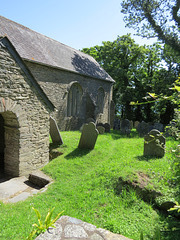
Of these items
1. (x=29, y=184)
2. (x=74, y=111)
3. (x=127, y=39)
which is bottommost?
(x=29, y=184)

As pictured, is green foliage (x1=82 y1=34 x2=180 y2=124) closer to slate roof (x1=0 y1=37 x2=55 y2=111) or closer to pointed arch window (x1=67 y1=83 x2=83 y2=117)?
pointed arch window (x1=67 y1=83 x2=83 y2=117)

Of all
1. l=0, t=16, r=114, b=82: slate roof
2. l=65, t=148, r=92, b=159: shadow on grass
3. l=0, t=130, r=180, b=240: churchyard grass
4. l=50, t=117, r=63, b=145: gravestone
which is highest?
l=0, t=16, r=114, b=82: slate roof

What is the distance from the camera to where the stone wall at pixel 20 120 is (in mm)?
5445

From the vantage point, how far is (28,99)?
6254 mm

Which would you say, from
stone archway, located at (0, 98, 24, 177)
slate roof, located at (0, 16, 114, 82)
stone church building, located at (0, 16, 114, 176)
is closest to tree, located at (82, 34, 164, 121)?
stone church building, located at (0, 16, 114, 176)

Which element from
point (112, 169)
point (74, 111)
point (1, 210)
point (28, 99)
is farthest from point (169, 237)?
point (74, 111)

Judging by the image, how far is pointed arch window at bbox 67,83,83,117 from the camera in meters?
15.1

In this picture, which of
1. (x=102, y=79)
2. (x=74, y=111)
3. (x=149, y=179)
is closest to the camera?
(x=149, y=179)

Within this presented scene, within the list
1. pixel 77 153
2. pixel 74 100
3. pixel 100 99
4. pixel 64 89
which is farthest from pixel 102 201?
pixel 100 99

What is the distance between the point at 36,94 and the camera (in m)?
6.55

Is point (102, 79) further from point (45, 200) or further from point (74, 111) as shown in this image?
point (45, 200)

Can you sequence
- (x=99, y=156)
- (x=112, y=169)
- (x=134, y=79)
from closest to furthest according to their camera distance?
(x=112, y=169) < (x=99, y=156) < (x=134, y=79)

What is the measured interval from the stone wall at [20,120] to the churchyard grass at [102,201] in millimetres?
913

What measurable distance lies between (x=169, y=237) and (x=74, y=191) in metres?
2.74
